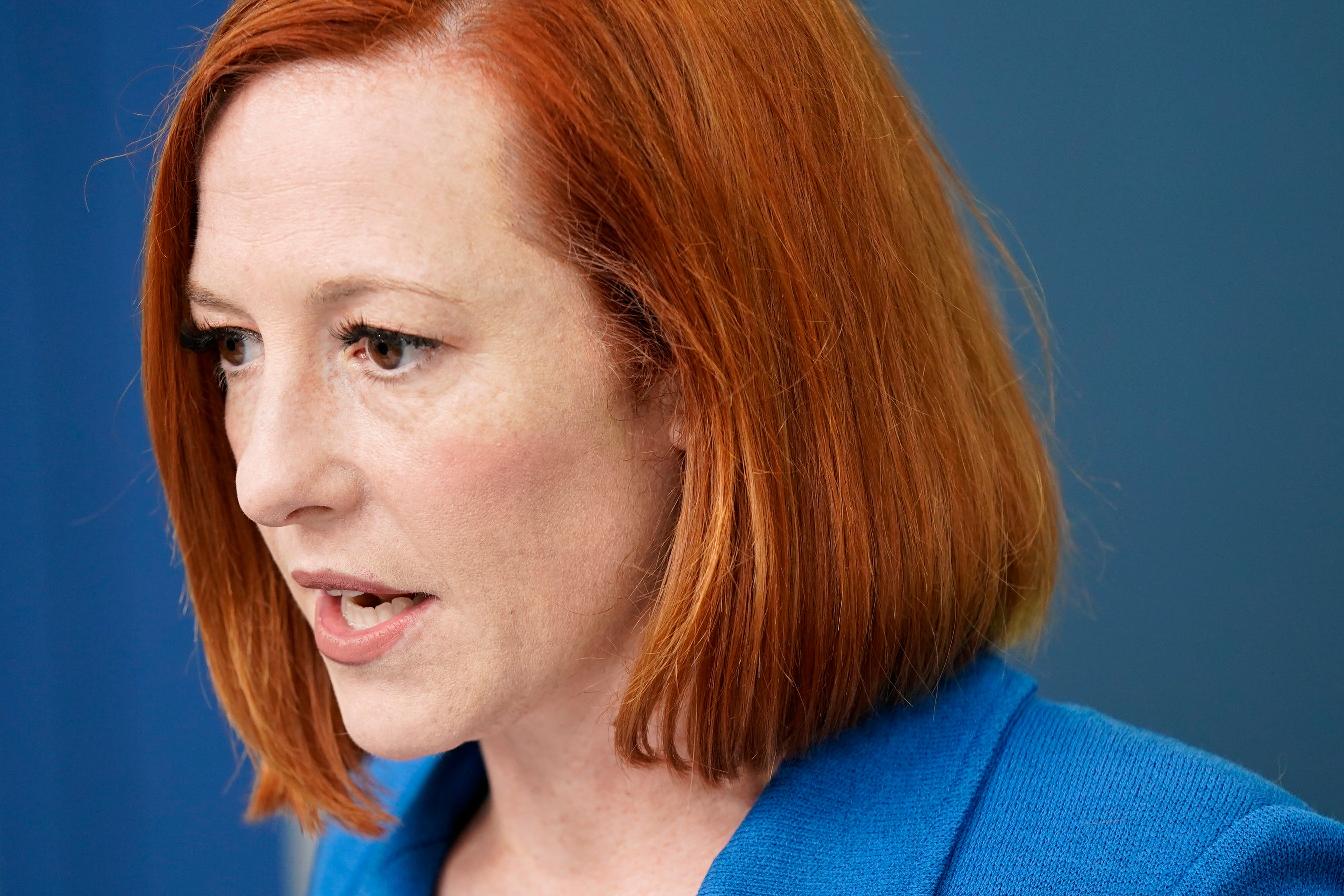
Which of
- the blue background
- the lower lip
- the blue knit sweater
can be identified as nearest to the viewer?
the blue knit sweater

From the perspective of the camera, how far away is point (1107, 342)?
5.60 feet

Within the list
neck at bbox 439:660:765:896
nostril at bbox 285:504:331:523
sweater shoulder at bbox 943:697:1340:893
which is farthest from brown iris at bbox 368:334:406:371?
sweater shoulder at bbox 943:697:1340:893

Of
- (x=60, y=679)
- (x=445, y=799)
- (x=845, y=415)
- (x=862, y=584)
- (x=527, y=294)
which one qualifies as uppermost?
(x=527, y=294)

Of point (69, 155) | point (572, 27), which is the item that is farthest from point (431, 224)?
point (69, 155)

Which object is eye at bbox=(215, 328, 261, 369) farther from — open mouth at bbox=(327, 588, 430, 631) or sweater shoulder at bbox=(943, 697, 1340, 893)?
sweater shoulder at bbox=(943, 697, 1340, 893)

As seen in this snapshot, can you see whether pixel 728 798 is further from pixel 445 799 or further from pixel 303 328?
pixel 303 328

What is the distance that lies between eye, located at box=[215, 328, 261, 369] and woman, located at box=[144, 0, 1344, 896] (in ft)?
0.04

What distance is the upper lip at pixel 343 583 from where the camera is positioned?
3.31ft

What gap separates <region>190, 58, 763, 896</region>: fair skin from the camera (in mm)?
938

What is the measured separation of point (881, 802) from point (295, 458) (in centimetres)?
59

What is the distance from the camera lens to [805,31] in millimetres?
1052

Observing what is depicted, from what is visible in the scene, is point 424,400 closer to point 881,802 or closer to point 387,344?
point 387,344

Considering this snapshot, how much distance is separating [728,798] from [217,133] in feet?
2.51

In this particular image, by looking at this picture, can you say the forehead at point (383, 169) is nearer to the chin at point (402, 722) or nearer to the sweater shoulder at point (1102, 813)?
the chin at point (402, 722)
